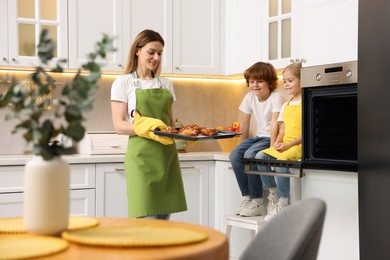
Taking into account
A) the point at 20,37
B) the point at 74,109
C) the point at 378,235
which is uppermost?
the point at 20,37

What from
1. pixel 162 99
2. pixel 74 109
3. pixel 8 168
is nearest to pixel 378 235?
pixel 162 99

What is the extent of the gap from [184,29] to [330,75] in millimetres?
1786

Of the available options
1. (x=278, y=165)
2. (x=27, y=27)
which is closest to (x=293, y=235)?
(x=278, y=165)

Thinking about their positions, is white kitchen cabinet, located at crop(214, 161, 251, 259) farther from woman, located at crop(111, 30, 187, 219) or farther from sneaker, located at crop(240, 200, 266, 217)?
woman, located at crop(111, 30, 187, 219)

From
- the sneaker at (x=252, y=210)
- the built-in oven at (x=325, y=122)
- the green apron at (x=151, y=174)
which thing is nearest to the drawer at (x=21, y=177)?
the green apron at (x=151, y=174)

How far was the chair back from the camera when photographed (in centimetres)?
162

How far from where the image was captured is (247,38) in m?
4.87

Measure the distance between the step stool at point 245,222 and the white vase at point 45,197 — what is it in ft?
8.67

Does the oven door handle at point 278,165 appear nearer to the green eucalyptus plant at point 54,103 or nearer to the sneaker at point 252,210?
the sneaker at point 252,210

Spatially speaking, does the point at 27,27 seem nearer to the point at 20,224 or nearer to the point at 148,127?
the point at 148,127

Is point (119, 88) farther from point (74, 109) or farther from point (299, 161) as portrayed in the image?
point (74, 109)

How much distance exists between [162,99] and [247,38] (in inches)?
56.5

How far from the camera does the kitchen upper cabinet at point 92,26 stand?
455 cm

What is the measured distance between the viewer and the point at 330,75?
340 cm
